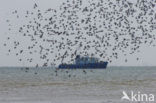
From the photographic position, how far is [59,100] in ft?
155

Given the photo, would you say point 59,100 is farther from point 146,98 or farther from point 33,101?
point 146,98

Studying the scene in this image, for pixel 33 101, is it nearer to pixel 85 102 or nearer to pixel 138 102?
pixel 85 102

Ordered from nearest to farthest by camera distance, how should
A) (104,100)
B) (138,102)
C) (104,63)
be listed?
1. (138,102)
2. (104,100)
3. (104,63)

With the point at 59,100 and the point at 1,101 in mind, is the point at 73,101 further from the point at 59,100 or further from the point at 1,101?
the point at 1,101

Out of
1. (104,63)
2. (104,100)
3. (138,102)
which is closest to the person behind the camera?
(138,102)

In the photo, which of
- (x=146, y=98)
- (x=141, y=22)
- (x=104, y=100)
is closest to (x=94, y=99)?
(x=104, y=100)

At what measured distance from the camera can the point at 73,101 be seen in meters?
45.9

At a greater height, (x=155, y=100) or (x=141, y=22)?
(x=141, y=22)

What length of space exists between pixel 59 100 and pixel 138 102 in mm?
7229

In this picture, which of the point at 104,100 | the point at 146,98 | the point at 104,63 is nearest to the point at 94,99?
the point at 104,100

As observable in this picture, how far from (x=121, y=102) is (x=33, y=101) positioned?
7.43 metres

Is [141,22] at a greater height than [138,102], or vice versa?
[141,22]

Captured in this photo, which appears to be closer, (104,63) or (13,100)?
(13,100)

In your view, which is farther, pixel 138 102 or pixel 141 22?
pixel 141 22
